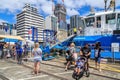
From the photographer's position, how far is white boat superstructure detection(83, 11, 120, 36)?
64.4 ft

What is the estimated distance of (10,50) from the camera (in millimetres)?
21969

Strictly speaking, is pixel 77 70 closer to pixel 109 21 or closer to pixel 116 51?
pixel 116 51

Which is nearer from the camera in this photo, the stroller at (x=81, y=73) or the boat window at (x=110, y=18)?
the stroller at (x=81, y=73)

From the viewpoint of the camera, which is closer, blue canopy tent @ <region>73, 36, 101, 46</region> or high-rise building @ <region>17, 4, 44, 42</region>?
blue canopy tent @ <region>73, 36, 101, 46</region>

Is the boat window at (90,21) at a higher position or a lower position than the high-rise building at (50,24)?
lower

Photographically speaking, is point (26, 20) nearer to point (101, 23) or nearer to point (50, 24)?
point (50, 24)

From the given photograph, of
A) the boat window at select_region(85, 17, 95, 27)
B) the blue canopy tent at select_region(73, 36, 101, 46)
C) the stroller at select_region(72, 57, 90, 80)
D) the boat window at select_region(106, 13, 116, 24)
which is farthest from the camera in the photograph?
the boat window at select_region(85, 17, 95, 27)

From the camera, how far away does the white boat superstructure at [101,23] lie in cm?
1964

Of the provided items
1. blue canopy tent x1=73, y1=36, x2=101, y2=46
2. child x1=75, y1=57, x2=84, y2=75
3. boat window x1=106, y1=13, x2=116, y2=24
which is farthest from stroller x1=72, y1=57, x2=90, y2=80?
boat window x1=106, y1=13, x2=116, y2=24

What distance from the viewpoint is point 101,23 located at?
20812 mm

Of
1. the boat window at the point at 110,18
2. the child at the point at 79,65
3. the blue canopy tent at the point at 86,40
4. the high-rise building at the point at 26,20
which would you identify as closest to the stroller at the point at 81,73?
the child at the point at 79,65

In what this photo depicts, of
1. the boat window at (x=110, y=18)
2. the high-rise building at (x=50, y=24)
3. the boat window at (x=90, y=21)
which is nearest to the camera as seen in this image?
the boat window at (x=110, y=18)

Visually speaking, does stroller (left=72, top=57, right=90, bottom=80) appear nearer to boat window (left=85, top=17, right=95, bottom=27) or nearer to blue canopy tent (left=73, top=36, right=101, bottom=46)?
blue canopy tent (left=73, top=36, right=101, bottom=46)

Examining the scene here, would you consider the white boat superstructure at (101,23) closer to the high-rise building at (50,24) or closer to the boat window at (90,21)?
the boat window at (90,21)
